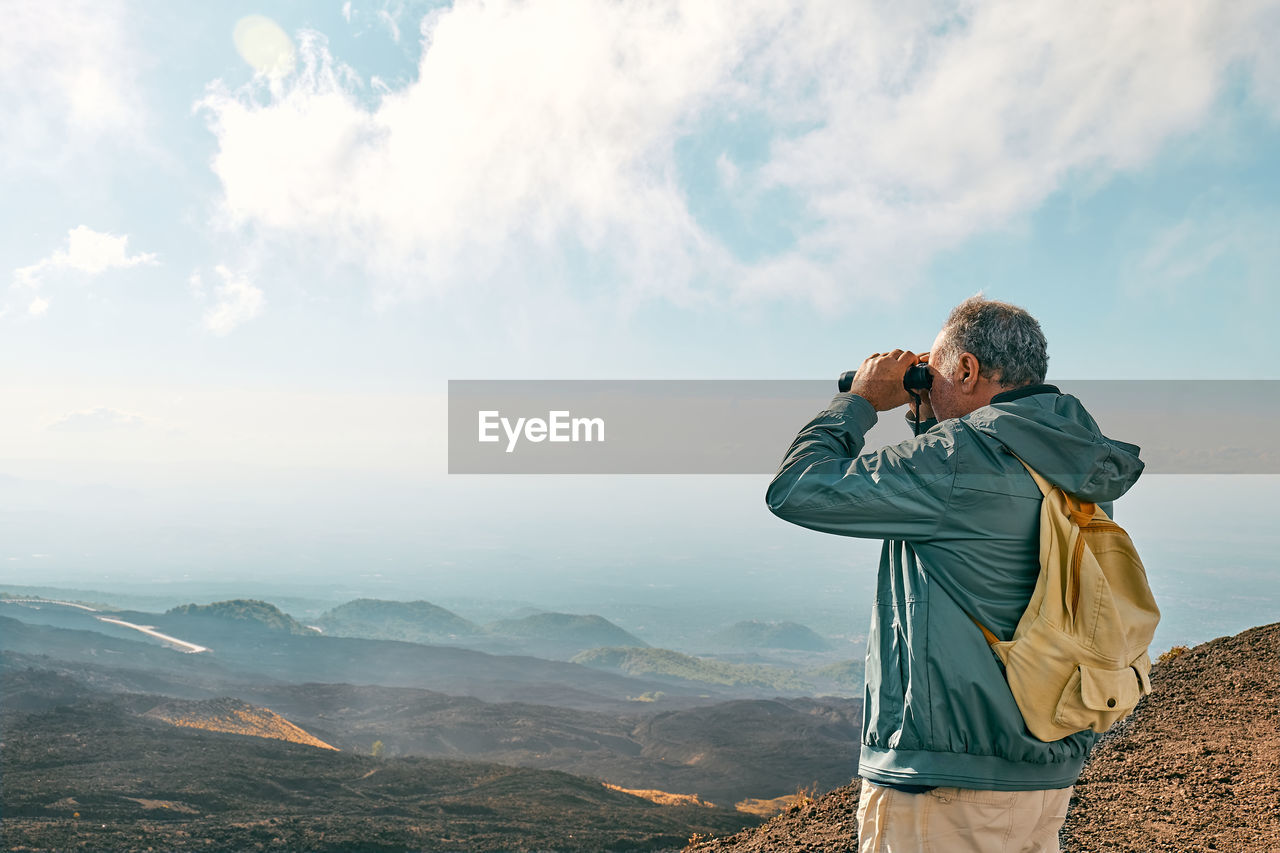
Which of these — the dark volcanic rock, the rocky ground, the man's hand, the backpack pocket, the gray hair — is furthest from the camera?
the dark volcanic rock

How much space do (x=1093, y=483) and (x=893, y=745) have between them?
2.63 feet

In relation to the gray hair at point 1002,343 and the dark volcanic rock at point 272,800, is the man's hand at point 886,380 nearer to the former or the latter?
the gray hair at point 1002,343

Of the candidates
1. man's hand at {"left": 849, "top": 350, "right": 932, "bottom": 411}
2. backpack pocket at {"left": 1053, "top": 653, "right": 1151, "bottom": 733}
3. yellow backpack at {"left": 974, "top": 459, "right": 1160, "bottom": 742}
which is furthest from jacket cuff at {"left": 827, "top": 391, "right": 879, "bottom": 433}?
backpack pocket at {"left": 1053, "top": 653, "right": 1151, "bottom": 733}

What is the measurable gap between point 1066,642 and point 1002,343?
0.77 meters

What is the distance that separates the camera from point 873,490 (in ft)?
6.45

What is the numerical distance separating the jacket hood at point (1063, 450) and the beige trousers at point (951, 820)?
780mm

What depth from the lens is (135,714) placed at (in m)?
22.7

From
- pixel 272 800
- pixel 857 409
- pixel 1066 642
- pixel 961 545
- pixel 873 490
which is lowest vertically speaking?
pixel 272 800

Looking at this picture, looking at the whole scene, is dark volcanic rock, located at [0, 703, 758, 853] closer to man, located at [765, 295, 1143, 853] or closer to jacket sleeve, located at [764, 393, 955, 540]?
man, located at [765, 295, 1143, 853]

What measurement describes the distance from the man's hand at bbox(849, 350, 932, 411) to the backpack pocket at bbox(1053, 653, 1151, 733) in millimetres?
809

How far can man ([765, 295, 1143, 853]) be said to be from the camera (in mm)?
1963

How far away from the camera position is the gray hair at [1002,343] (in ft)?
7.15

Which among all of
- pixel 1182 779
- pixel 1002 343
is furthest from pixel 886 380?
pixel 1182 779

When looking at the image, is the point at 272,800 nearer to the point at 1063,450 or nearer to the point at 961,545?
the point at 961,545
